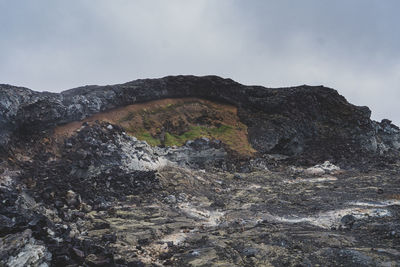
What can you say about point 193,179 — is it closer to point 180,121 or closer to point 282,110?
point 180,121

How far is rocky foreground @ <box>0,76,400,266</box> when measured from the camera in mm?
7980

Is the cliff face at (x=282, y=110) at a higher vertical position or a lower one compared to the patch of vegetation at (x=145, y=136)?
higher

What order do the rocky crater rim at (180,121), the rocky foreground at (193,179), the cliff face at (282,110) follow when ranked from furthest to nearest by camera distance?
1. the cliff face at (282,110)
2. the rocky crater rim at (180,121)
3. the rocky foreground at (193,179)

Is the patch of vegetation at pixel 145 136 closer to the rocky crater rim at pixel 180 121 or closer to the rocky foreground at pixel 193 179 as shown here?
the rocky crater rim at pixel 180 121

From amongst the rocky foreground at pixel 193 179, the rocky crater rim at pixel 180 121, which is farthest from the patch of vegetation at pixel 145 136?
the rocky foreground at pixel 193 179

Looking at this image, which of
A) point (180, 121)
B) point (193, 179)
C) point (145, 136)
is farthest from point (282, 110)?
point (193, 179)

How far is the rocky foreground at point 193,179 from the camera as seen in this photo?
7.98 m

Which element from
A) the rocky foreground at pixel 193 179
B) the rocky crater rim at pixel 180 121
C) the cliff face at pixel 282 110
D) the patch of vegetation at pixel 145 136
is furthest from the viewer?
the cliff face at pixel 282 110

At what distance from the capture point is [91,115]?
77.8 ft

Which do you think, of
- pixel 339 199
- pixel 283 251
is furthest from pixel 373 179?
pixel 283 251

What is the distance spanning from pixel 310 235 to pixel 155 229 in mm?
5347

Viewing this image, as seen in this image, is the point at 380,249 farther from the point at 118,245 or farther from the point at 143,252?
the point at 118,245

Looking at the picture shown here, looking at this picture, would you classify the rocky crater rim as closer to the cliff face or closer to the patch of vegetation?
the patch of vegetation

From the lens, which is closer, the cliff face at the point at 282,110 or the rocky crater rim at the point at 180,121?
the rocky crater rim at the point at 180,121
